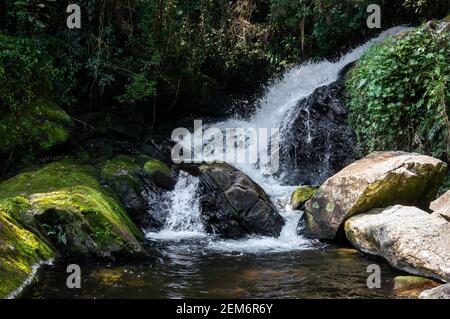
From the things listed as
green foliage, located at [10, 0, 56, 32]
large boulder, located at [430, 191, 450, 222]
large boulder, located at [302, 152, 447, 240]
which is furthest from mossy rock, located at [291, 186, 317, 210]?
green foliage, located at [10, 0, 56, 32]

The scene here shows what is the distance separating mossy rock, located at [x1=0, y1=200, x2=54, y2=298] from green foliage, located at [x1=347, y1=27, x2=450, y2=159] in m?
7.07

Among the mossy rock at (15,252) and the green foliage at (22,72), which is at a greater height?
the green foliage at (22,72)

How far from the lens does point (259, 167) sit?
1198 centimetres

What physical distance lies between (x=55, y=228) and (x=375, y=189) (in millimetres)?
5325

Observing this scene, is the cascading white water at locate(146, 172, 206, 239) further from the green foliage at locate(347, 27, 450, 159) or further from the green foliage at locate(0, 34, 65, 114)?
the green foliage at locate(347, 27, 450, 159)

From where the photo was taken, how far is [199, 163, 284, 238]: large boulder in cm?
911

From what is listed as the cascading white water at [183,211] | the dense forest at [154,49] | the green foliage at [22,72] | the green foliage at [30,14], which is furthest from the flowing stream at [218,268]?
the green foliage at [30,14]

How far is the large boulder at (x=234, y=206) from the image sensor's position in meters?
9.11

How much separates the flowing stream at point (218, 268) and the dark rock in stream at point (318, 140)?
1018mm

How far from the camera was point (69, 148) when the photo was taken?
10.9 m

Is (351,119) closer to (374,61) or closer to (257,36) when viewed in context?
(374,61)

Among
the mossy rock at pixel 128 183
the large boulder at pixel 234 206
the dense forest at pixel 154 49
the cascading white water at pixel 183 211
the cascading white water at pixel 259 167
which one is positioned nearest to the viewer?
the cascading white water at pixel 259 167

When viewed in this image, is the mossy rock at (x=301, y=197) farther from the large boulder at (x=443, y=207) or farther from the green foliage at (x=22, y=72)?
the green foliage at (x=22, y=72)
